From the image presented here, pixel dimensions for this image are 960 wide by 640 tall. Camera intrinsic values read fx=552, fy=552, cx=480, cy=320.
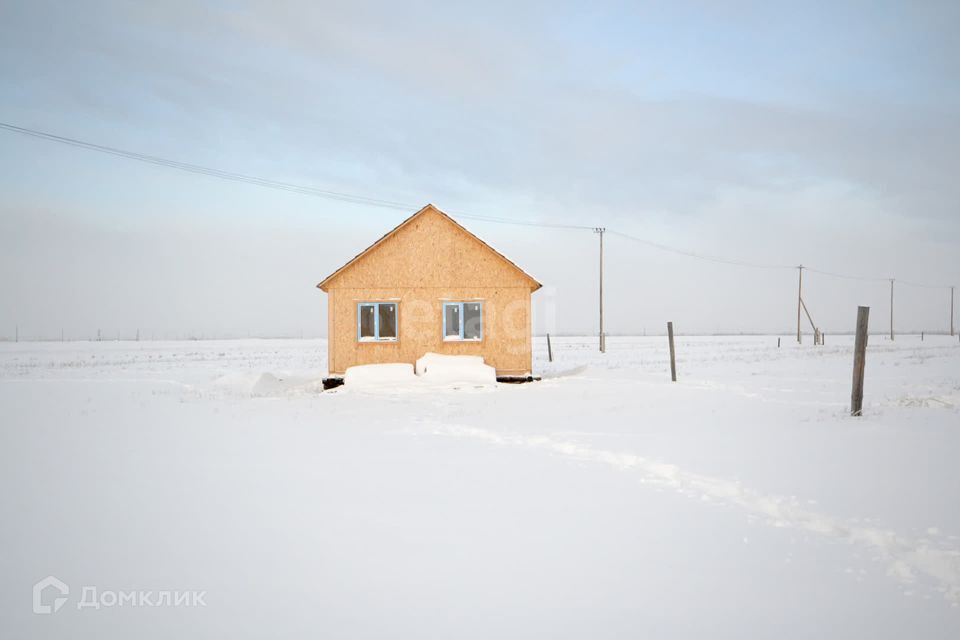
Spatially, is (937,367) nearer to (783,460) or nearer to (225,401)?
(783,460)

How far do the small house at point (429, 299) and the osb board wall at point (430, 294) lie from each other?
38 millimetres

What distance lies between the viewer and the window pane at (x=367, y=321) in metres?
21.2

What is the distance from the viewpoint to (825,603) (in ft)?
13.2

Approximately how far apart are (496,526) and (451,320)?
1663 cm

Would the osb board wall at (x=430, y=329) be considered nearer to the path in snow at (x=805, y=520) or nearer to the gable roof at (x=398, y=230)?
the gable roof at (x=398, y=230)

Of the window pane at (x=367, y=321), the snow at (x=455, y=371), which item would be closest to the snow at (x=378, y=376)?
the snow at (x=455, y=371)

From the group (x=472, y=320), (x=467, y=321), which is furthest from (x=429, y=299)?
(x=472, y=320)

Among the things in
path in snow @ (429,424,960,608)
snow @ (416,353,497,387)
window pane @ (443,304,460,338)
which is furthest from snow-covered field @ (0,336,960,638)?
window pane @ (443,304,460,338)

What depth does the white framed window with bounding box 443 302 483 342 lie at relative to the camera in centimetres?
2122

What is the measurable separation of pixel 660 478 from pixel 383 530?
12.7 ft

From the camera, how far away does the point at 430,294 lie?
2111 cm

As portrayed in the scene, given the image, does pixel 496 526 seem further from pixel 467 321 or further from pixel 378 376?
pixel 467 321

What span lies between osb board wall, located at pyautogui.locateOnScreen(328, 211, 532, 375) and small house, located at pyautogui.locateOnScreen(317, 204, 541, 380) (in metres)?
0.04

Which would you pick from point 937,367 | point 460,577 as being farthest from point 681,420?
point 937,367
